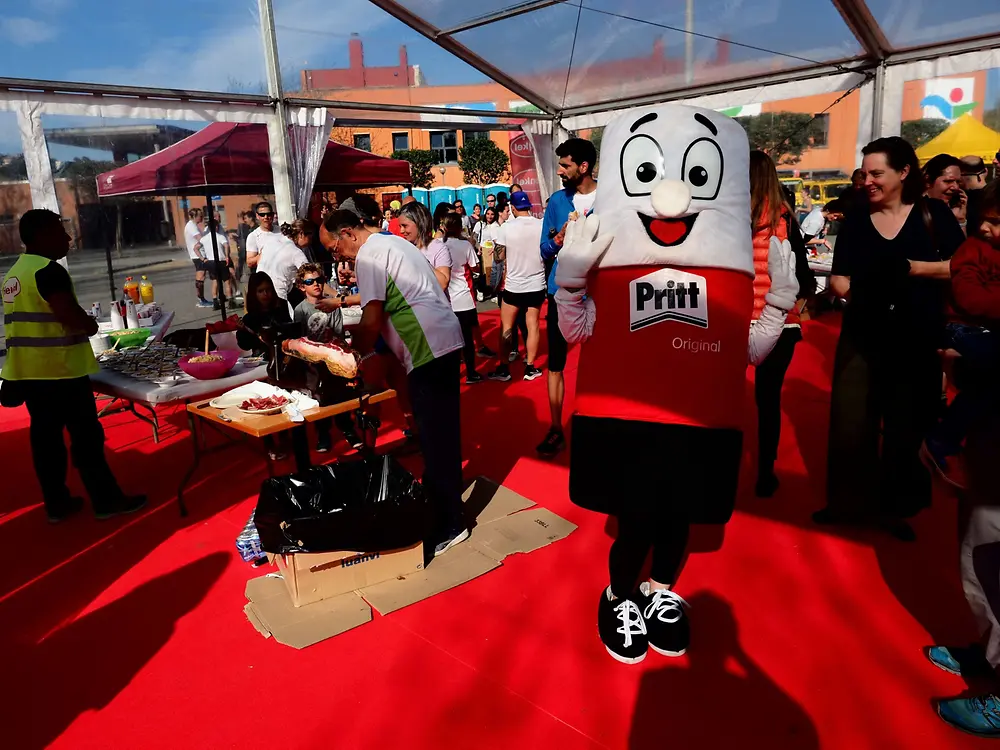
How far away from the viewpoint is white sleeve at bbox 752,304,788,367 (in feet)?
6.93

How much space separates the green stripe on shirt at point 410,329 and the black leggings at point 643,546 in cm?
111

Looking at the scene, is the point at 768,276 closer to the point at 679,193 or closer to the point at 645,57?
the point at 679,193

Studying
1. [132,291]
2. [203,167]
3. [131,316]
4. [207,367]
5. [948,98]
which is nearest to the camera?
[207,367]

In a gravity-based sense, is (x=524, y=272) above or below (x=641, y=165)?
below

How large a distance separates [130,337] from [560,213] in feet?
10.2

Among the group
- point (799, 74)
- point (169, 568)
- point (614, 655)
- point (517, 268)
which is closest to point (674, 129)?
point (614, 655)

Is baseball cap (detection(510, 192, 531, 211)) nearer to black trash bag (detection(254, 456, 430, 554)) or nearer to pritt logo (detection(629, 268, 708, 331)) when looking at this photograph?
black trash bag (detection(254, 456, 430, 554))

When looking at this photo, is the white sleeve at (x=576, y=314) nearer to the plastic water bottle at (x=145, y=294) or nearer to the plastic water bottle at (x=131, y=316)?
the plastic water bottle at (x=131, y=316)

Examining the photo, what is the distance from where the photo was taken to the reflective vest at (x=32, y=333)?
3301mm

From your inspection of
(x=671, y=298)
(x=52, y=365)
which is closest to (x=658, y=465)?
(x=671, y=298)

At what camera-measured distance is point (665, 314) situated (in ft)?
6.47

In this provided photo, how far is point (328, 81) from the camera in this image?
9211 mm

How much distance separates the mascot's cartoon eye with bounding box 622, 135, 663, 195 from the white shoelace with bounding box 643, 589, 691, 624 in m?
1.39

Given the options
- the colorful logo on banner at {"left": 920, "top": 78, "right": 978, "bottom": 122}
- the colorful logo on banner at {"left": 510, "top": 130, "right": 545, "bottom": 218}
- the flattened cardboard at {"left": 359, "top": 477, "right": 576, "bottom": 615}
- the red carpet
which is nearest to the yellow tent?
the colorful logo on banner at {"left": 920, "top": 78, "right": 978, "bottom": 122}
